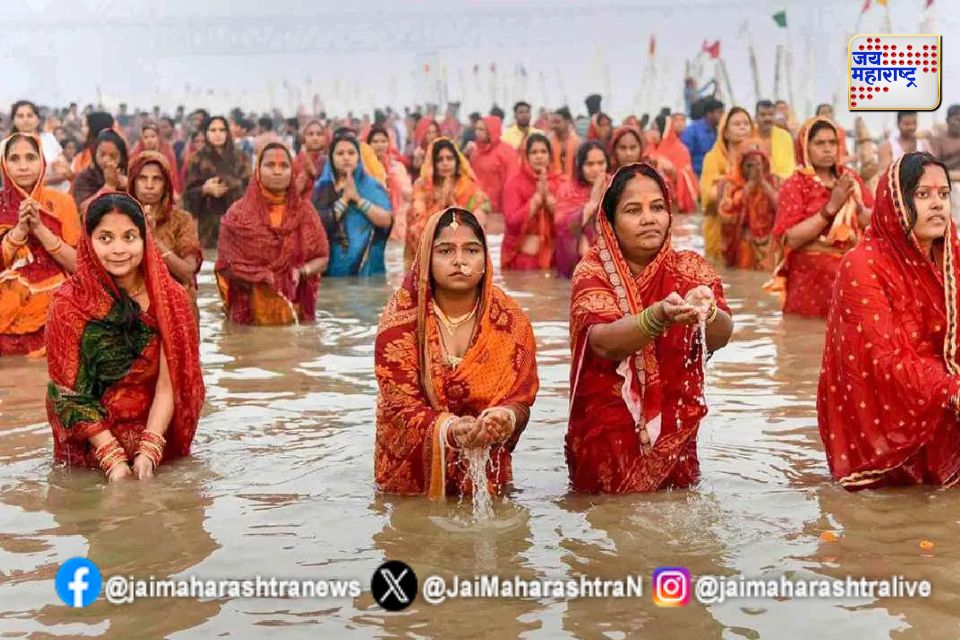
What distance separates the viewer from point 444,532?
514 centimetres

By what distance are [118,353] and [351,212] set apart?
7.04 m

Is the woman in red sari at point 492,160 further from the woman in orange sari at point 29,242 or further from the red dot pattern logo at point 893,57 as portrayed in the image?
the woman in orange sari at point 29,242

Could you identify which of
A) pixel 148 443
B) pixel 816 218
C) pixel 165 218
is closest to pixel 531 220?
pixel 816 218

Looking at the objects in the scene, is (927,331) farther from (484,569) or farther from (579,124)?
(579,124)

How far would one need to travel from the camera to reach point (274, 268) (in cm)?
1030

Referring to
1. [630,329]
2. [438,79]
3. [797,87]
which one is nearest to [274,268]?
[630,329]

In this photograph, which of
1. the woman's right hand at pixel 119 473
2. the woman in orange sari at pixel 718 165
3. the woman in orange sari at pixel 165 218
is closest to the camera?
the woman's right hand at pixel 119 473

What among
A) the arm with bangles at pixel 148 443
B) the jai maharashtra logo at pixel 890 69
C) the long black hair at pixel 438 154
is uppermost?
the jai maharashtra logo at pixel 890 69

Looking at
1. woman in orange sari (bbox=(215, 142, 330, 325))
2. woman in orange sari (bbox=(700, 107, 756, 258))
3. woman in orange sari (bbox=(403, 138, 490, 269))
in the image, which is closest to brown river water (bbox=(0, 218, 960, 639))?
woman in orange sari (bbox=(215, 142, 330, 325))

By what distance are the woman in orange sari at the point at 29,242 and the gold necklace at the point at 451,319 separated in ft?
12.0

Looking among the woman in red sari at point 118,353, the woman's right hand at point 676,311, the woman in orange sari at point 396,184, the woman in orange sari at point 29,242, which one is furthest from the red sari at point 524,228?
the woman's right hand at point 676,311

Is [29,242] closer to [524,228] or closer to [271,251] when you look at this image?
[271,251]

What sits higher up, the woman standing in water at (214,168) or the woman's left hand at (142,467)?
the woman standing in water at (214,168)

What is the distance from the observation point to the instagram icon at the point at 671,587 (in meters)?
4.43
